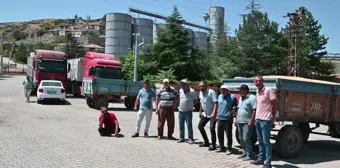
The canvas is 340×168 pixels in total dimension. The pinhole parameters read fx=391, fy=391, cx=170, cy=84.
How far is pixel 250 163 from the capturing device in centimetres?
849

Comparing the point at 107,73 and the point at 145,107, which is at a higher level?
the point at 107,73

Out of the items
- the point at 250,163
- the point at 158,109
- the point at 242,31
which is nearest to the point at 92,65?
the point at 158,109

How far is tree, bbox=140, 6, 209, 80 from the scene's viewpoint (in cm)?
3816

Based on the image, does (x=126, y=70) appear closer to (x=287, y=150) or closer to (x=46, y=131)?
(x=46, y=131)

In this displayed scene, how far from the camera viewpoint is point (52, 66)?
29.5m

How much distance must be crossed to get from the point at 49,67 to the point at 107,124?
1931 centimetres

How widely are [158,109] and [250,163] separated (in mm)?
3783

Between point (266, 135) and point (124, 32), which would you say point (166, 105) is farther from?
point (124, 32)

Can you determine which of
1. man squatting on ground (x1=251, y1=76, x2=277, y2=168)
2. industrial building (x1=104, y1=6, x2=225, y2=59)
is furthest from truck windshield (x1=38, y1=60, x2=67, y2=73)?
industrial building (x1=104, y1=6, x2=225, y2=59)

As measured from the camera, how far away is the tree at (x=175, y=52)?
38156 millimetres

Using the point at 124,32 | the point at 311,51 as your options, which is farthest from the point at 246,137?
the point at 124,32

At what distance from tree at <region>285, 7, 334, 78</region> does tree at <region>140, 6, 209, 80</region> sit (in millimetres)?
14593

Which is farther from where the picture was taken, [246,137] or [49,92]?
[49,92]

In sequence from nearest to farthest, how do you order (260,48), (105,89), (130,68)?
(105,89) → (130,68) → (260,48)
